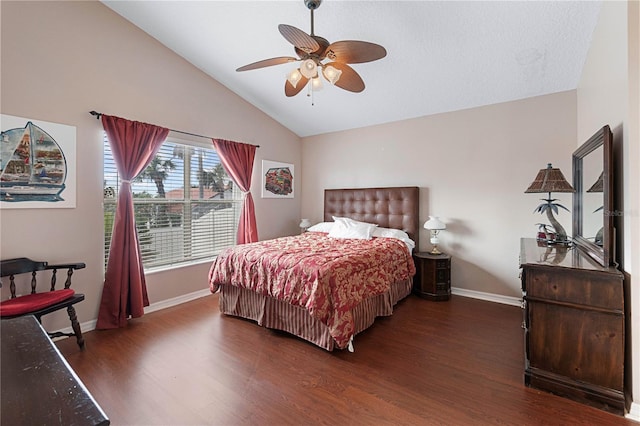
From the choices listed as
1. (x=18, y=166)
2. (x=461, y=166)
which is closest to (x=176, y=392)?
(x=18, y=166)

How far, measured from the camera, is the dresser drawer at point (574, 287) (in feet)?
6.05

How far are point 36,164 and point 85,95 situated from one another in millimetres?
845

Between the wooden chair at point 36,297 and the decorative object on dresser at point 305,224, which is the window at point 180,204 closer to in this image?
the wooden chair at point 36,297

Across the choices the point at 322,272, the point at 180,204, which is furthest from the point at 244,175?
the point at 322,272

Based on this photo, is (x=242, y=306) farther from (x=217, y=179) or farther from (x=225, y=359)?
(x=217, y=179)

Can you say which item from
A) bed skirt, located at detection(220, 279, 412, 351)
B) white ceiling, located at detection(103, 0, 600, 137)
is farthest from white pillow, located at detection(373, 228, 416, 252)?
white ceiling, located at detection(103, 0, 600, 137)

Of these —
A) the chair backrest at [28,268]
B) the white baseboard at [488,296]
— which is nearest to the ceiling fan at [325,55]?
the chair backrest at [28,268]

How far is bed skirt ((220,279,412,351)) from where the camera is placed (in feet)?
8.85

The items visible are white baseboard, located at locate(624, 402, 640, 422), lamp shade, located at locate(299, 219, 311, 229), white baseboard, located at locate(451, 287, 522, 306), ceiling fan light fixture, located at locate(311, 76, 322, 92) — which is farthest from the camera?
lamp shade, located at locate(299, 219, 311, 229)

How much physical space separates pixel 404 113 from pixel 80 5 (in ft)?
13.1

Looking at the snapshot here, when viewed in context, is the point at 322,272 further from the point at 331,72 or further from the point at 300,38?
the point at 300,38

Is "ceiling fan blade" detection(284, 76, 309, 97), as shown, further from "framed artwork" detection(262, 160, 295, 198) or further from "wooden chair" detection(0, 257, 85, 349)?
"wooden chair" detection(0, 257, 85, 349)

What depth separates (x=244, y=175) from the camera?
4512 millimetres

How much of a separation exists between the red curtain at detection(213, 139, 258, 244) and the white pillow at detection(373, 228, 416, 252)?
188cm
